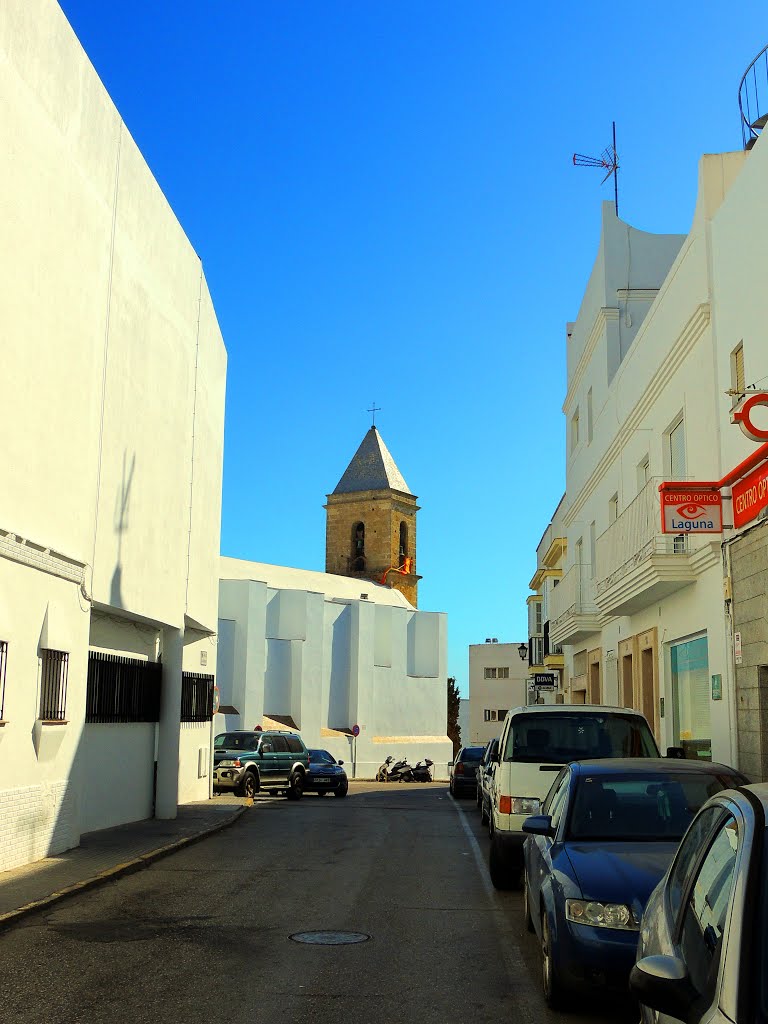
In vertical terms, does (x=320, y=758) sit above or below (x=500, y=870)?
below

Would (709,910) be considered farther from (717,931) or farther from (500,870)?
(500,870)

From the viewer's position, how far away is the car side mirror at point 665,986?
10.0 ft

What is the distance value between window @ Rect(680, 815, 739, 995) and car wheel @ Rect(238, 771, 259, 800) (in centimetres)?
2481

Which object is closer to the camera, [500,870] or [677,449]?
[500,870]

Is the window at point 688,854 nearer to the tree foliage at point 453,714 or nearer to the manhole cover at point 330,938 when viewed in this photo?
the manhole cover at point 330,938

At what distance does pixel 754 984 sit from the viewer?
2.76m

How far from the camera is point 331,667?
5981 cm

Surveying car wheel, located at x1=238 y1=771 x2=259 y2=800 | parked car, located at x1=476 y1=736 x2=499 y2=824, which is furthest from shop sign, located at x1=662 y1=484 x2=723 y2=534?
car wheel, located at x1=238 y1=771 x2=259 y2=800

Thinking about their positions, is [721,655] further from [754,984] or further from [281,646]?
[281,646]

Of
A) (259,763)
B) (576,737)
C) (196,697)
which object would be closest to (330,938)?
(576,737)

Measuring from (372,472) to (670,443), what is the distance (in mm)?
74545

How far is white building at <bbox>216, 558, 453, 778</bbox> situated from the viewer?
53750mm

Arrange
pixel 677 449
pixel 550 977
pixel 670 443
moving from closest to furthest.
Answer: pixel 550 977
pixel 677 449
pixel 670 443

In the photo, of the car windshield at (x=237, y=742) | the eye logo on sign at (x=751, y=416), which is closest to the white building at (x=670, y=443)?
the eye logo on sign at (x=751, y=416)
